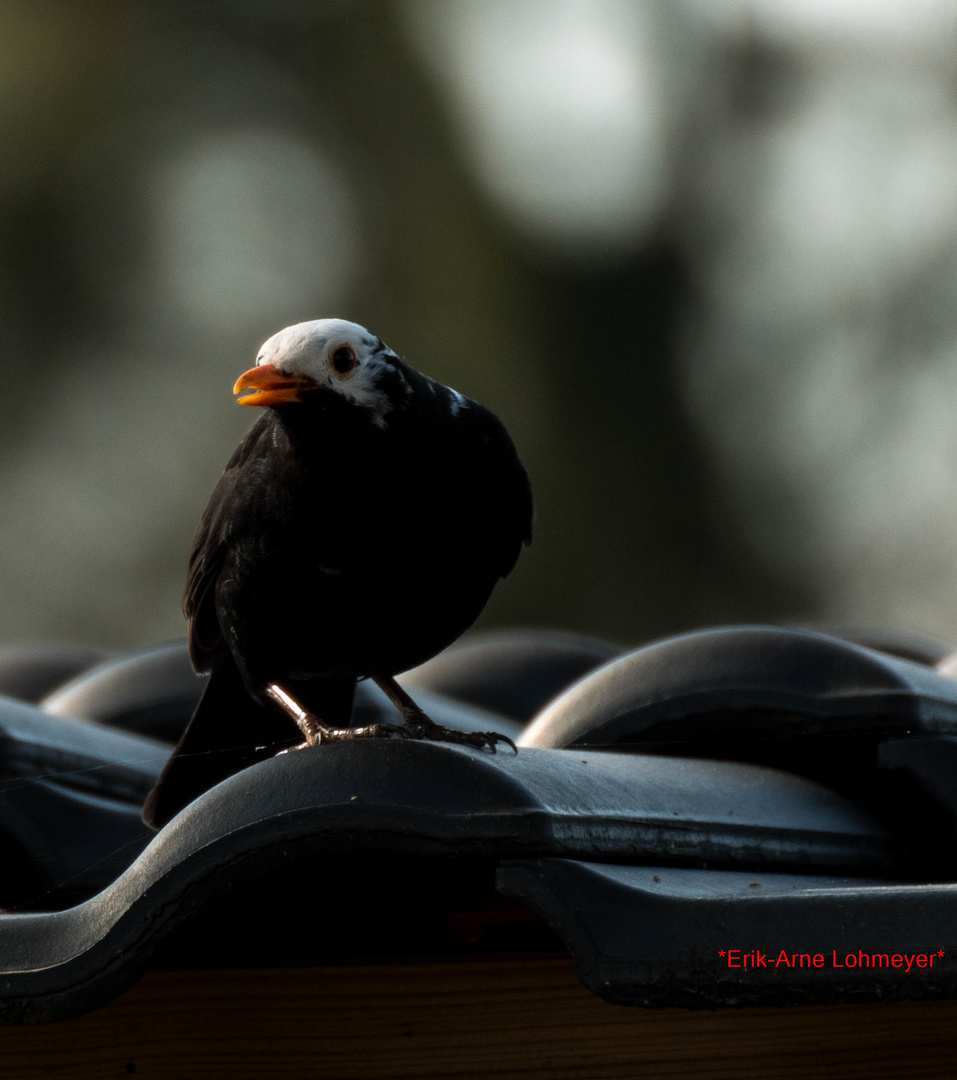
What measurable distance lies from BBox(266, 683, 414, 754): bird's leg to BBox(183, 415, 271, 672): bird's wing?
7.8 inches

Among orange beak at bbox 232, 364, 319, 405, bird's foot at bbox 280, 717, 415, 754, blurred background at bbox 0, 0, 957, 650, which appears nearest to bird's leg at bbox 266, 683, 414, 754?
bird's foot at bbox 280, 717, 415, 754

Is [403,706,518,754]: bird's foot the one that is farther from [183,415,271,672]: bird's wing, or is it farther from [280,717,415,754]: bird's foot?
[183,415,271,672]: bird's wing

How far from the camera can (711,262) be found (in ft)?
50.9

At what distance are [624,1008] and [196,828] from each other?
1.77 ft

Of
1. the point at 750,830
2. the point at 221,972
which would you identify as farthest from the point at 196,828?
the point at 750,830

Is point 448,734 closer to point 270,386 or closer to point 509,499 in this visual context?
point 509,499

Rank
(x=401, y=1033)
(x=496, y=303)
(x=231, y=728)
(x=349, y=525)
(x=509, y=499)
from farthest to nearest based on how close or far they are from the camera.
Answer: (x=496, y=303)
(x=231, y=728)
(x=509, y=499)
(x=349, y=525)
(x=401, y=1033)

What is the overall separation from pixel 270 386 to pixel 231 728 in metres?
0.74

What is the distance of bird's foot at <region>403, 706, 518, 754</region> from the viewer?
1844 mm

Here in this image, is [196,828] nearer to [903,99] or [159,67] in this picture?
[903,99]

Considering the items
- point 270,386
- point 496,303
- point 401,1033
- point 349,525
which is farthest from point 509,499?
point 496,303

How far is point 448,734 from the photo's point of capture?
212 cm

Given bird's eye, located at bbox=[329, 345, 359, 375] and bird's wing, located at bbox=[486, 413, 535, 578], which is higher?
bird's eye, located at bbox=[329, 345, 359, 375]

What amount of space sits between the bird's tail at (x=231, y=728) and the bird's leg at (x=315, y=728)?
10 centimetres
